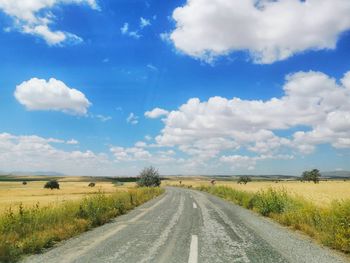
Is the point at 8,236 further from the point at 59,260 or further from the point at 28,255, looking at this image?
the point at 59,260

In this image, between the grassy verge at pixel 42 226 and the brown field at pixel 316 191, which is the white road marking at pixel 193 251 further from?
the brown field at pixel 316 191

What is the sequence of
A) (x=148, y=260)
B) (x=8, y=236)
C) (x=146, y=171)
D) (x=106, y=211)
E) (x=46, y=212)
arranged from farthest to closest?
1. (x=146, y=171)
2. (x=106, y=211)
3. (x=46, y=212)
4. (x=8, y=236)
5. (x=148, y=260)

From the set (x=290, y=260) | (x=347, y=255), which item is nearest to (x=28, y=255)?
(x=290, y=260)

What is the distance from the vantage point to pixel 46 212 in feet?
45.4

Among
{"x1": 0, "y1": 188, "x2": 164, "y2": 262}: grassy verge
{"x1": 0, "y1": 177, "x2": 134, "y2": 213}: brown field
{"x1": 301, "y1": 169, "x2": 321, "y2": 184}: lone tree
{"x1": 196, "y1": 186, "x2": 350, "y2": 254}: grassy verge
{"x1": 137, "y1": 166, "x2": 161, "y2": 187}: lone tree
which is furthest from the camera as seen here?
{"x1": 301, "y1": 169, "x2": 321, "y2": 184}: lone tree

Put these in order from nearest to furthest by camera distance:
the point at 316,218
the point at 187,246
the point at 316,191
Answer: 1. the point at 187,246
2. the point at 316,218
3. the point at 316,191

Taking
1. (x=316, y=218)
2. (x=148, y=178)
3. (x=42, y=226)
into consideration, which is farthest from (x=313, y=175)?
(x=42, y=226)

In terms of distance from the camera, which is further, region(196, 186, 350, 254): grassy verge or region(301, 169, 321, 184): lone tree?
region(301, 169, 321, 184): lone tree

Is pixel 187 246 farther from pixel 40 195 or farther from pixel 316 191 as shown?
pixel 40 195

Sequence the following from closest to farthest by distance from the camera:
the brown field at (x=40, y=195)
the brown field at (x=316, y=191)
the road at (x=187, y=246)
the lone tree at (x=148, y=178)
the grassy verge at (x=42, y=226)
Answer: the road at (x=187, y=246)
the grassy verge at (x=42, y=226)
the brown field at (x=316, y=191)
the brown field at (x=40, y=195)
the lone tree at (x=148, y=178)

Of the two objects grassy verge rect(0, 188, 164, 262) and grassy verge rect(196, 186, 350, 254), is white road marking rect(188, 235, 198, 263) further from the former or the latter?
grassy verge rect(0, 188, 164, 262)

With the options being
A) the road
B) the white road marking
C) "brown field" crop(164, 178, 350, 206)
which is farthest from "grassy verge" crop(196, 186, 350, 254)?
the white road marking

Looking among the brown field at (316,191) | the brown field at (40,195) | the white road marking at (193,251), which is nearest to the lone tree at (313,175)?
the brown field at (316,191)

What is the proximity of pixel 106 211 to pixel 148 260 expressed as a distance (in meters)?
10.4
